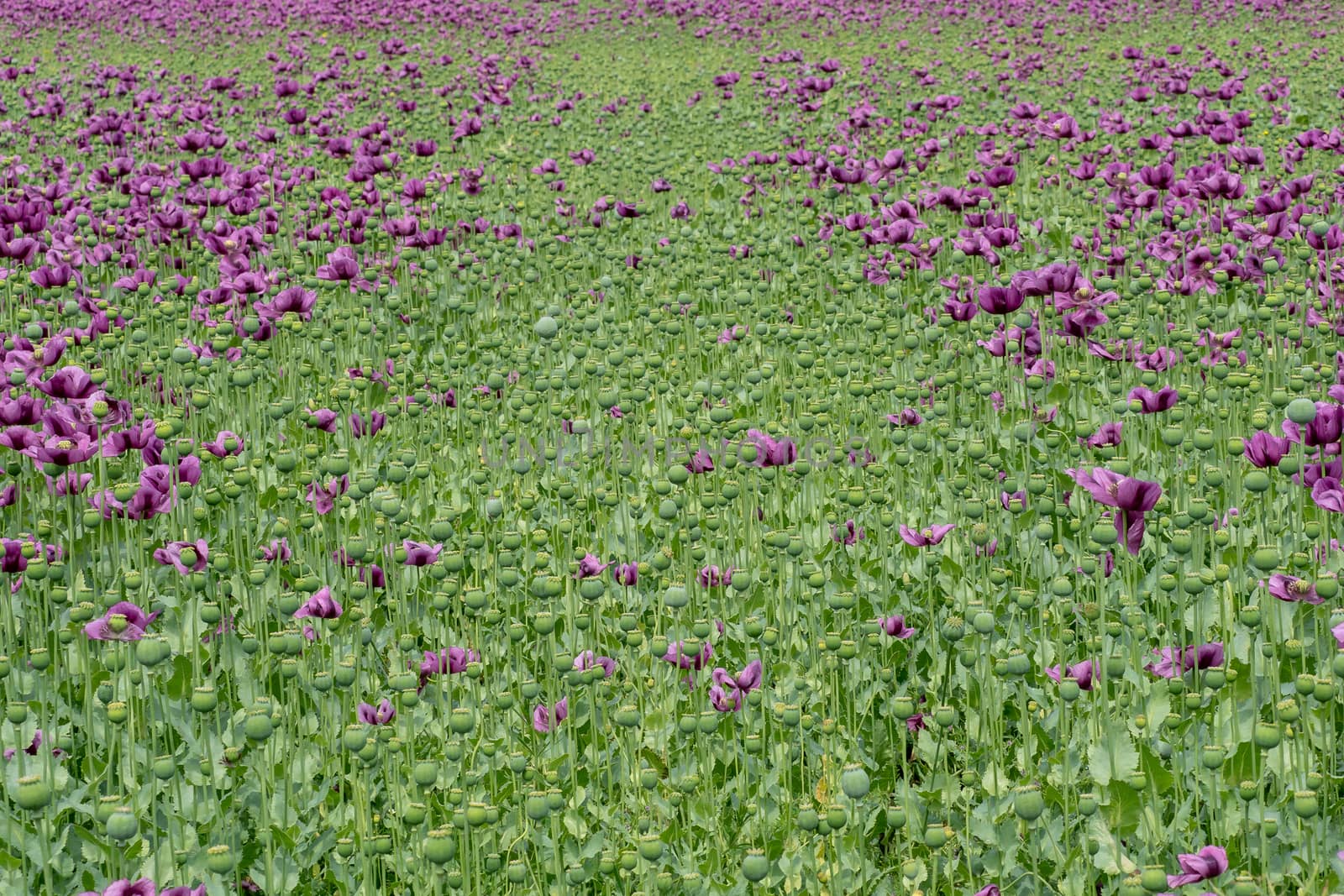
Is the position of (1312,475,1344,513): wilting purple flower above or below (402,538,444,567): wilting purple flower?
above

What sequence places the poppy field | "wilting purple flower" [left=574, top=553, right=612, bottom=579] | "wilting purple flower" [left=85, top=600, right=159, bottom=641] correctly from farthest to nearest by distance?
1. "wilting purple flower" [left=574, top=553, right=612, bottom=579]
2. "wilting purple flower" [left=85, top=600, right=159, bottom=641]
3. the poppy field

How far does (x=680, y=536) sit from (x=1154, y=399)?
1.48 meters

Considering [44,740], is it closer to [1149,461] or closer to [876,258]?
[1149,461]

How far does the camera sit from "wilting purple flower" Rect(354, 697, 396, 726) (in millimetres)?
3115

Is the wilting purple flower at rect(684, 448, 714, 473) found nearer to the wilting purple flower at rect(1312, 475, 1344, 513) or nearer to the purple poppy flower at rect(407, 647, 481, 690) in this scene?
the purple poppy flower at rect(407, 647, 481, 690)

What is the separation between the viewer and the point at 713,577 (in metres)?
3.67

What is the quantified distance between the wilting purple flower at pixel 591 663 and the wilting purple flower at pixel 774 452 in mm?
948

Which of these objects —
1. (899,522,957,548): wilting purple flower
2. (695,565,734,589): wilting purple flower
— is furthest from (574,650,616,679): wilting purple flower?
(899,522,957,548): wilting purple flower

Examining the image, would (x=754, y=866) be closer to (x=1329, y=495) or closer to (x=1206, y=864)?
(x=1206, y=864)

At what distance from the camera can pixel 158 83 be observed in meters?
15.8

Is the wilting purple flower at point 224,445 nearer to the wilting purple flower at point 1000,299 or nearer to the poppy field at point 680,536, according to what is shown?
the poppy field at point 680,536

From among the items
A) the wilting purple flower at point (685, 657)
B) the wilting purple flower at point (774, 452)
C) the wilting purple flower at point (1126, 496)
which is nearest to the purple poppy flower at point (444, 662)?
the wilting purple flower at point (685, 657)

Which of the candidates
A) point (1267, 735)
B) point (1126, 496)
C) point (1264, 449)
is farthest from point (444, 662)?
point (1264, 449)

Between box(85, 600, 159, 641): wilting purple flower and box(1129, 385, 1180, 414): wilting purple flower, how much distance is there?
2816 millimetres
